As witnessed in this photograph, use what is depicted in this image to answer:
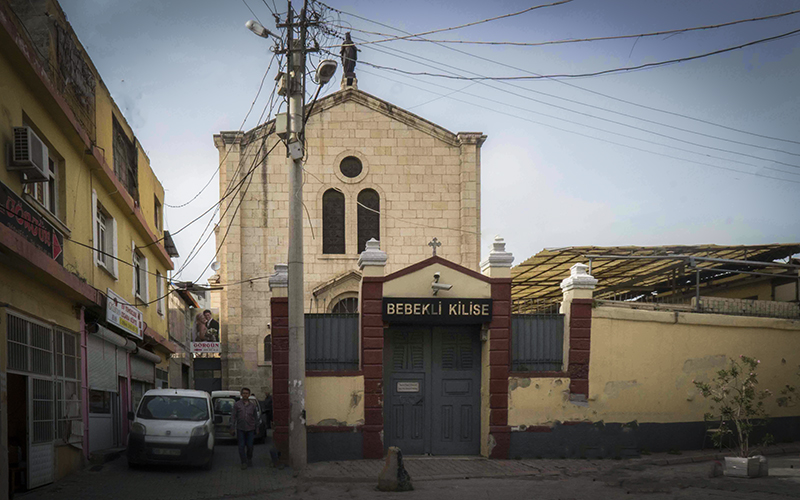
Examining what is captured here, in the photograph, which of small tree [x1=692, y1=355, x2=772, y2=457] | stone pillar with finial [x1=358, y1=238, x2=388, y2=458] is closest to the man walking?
stone pillar with finial [x1=358, y1=238, x2=388, y2=458]

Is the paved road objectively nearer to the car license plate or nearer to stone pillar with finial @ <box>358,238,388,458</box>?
the car license plate

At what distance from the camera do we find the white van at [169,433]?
1397 cm

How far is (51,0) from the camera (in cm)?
1354

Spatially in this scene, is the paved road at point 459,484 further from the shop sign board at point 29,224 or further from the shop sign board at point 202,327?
the shop sign board at point 202,327

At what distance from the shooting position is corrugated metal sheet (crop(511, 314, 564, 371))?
15.2 metres

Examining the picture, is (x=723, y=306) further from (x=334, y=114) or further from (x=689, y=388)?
(x=334, y=114)

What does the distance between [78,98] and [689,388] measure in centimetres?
1341

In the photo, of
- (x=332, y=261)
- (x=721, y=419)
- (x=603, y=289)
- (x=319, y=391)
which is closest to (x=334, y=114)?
(x=332, y=261)

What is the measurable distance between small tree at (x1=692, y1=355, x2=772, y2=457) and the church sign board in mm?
4101

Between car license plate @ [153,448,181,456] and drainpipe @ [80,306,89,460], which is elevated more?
drainpipe @ [80,306,89,460]

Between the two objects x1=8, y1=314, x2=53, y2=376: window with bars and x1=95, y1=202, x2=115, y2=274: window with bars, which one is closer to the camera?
x1=8, y1=314, x2=53, y2=376: window with bars

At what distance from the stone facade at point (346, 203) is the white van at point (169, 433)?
40.7 ft

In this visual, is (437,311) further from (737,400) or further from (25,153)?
(25,153)

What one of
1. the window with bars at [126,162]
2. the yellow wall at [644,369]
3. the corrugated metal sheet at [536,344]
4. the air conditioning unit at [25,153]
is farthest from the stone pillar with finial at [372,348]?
the window with bars at [126,162]
